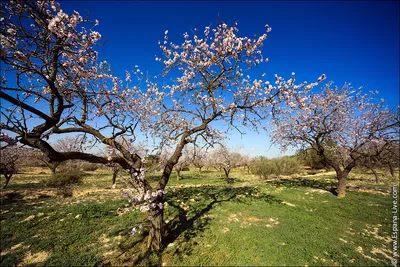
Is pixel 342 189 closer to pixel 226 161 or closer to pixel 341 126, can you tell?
pixel 341 126

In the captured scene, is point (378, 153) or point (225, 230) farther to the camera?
point (378, 153)

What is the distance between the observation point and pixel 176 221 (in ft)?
30.2

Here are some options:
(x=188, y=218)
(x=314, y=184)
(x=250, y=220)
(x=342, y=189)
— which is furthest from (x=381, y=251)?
(x=314, y=184)

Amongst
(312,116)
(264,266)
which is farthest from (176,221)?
(312,116)

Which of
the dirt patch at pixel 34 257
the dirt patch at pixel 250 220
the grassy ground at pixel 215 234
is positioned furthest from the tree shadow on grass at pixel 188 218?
the dirt patch at pixel 34 257

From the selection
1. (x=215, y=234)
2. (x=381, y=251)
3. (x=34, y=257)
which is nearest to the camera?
(x=34, y=257)

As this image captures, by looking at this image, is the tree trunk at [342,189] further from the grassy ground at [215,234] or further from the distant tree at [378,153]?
the distant tree at [378,153]

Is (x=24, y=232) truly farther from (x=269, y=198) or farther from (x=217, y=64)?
(x=269, y=198)

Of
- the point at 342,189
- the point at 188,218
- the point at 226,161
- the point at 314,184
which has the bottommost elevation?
the point at 188,218

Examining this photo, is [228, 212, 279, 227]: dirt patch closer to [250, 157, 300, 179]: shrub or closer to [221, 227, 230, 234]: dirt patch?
[221, 227, 230, 234]: dirt patch

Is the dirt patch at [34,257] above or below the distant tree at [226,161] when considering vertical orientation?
below

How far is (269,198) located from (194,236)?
7750 millimetres

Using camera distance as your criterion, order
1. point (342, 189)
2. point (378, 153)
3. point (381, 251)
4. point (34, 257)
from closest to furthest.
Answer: point (34, 257) < point (381, 251) < point (378, 153) < point (342, 189)

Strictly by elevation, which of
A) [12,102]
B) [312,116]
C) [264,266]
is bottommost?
[264,266]
